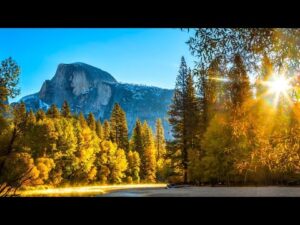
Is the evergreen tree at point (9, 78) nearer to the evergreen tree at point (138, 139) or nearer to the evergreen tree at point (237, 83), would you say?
the evergreen tree at point (237, 83)

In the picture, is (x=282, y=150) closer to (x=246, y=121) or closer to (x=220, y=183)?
(x=246, y=121)

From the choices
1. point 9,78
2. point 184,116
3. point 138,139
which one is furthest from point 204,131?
point 138,139

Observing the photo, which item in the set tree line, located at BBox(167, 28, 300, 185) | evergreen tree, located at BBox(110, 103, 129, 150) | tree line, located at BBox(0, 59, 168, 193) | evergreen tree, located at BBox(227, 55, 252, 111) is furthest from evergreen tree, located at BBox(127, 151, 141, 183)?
evergreen tree, located at BBox(227, 55, 252, 111)

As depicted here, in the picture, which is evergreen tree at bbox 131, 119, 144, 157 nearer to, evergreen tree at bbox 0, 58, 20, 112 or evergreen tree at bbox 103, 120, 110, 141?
evergreen tree at bbox 103, 120, 110, 141

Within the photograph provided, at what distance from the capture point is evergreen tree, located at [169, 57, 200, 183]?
2994 cm

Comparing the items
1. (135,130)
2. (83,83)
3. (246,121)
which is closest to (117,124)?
(135,130)

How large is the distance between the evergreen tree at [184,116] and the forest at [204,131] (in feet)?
0.28

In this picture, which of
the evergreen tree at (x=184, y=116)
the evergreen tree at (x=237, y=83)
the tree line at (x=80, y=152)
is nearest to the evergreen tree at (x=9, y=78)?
the tree line at (x=80, y=152)

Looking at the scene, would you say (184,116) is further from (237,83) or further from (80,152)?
(237,83)

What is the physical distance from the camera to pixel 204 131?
28.9 m

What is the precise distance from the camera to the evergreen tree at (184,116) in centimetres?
2994

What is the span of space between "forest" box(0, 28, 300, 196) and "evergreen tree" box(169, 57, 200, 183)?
0.08m
